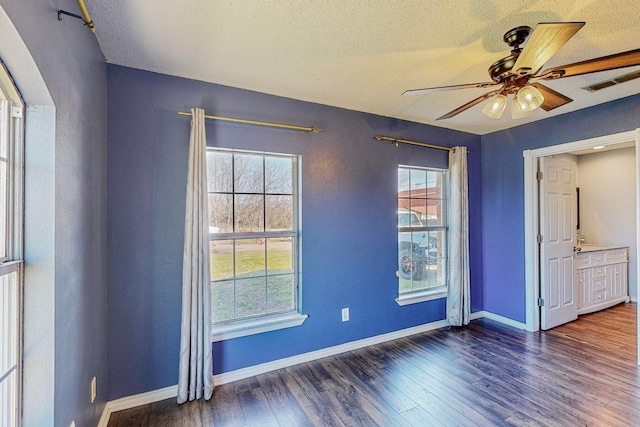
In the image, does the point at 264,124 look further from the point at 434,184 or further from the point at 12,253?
the point at 434,184

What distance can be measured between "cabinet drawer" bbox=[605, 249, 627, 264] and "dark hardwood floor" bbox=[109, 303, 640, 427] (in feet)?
5.01

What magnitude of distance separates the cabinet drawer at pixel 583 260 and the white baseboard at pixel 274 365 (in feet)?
4.32

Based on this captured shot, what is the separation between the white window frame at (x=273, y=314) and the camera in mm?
2383

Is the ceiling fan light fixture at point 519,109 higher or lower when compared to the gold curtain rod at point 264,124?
lower

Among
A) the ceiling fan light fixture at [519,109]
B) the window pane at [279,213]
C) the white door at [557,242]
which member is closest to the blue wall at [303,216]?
the window pane at [279,213]

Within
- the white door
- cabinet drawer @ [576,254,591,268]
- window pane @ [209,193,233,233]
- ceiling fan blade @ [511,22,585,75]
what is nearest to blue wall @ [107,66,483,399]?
window pane @ [209,193,233,233]

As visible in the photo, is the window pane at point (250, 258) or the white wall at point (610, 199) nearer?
the window pane at point (250, 258)

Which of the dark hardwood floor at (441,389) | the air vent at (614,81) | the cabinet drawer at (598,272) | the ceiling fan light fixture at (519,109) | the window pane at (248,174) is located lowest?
the dark hardwood floor at (441,389)

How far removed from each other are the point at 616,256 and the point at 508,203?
2347mm

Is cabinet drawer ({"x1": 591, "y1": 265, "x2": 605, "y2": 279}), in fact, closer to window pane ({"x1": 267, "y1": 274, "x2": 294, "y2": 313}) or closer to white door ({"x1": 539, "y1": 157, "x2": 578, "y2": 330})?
white door ({"x1": 539, "y1": 157, "x2": 578, "y2": 330})

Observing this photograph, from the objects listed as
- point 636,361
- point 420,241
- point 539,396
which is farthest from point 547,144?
point 539,396

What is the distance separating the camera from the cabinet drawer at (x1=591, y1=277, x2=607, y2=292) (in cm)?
403

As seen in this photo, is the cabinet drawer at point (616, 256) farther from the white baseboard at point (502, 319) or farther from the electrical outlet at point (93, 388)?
the electrical outlet at point (93, 388)

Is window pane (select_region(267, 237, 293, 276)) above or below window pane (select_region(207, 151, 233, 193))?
below
